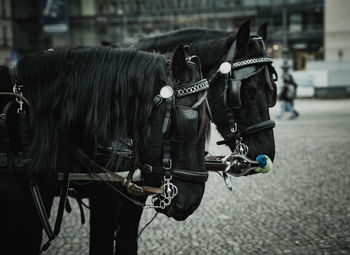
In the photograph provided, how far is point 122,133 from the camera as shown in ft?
6.45

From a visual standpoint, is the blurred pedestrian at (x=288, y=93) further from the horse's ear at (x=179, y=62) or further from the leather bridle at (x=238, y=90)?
the horse's ear at (x=179, y=62)

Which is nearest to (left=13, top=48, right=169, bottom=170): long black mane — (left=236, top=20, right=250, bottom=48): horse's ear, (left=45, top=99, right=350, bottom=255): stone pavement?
(left=236, top=20, right=250, bottom=48): horse's ear

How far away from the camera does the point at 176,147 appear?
6.41 feet

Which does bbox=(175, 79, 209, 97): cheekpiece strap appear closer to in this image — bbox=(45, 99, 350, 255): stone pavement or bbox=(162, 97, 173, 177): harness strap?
bbox=(162, 97, 173, 177): harness strap

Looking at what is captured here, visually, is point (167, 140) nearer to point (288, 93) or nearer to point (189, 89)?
point (189, 89)

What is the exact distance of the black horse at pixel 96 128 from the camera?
1930mm

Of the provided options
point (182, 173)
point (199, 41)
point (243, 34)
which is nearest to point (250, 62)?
point (243, 34)

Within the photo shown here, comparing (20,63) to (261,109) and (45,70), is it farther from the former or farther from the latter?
(261,109)

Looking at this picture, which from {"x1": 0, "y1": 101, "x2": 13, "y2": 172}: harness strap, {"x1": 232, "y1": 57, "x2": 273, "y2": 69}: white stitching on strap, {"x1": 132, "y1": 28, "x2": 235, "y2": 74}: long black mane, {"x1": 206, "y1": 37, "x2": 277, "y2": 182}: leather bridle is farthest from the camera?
{"x1": 132, "y1": 28, "x2": 235, "y2": 74}: long black mane

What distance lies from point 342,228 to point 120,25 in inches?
1776

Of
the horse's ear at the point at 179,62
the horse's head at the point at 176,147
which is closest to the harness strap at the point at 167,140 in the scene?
the horse's head at the point at 176,147

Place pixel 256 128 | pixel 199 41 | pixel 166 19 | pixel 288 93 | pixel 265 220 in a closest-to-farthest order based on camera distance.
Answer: pixel 256 128
pixel 199 41
pixel 265 220
pixel 288 93
pixel 166 19

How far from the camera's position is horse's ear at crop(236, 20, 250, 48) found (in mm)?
3074

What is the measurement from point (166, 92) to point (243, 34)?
4.74 ft
